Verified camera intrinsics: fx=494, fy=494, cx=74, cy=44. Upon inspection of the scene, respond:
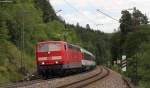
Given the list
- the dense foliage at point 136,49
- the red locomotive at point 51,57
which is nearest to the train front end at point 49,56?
the red locomotive at point 51,57

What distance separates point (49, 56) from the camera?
131 feet

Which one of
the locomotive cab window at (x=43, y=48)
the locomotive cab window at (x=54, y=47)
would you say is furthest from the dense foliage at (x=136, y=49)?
the locomotive cab window at (x=43, y=48)

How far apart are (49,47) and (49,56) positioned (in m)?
0.83

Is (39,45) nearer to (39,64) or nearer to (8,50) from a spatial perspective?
(39,64)

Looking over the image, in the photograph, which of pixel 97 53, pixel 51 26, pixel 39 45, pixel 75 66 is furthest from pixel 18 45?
pixel 97 53

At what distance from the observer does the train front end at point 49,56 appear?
39.8 meters

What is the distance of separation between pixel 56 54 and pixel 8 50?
13514mm

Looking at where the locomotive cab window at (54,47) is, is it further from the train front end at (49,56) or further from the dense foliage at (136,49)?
the dense foliage at (136,49)

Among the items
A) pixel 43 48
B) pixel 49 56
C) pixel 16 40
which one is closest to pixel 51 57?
pixel 49 56

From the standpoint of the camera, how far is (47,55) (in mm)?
40031

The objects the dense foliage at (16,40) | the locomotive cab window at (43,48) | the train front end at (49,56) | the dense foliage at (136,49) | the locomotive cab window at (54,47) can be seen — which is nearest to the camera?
the dense foliage at (136,49)

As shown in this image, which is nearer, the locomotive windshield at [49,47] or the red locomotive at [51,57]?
the red locomotive at [51,57]

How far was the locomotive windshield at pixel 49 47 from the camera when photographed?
132 feet

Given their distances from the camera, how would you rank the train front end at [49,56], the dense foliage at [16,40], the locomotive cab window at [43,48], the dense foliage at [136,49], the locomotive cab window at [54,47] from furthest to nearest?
the dense foliage at [16,40], the locomotive cab window at [54,47], the locomotive cab window at [43,48], the train front end at [49,56], the dense foliage at [136,49]
